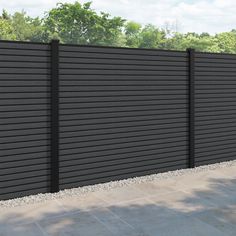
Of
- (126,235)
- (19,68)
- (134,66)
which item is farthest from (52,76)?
(126,235)

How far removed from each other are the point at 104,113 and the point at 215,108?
3020 millimetres

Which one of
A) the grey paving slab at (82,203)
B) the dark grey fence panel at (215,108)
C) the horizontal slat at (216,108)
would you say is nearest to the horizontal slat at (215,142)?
the dark grey fence panel at (215,108)

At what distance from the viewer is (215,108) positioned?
28.5ft

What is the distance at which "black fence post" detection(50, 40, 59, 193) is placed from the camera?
6.28 metres

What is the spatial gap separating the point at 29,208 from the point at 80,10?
75057mm

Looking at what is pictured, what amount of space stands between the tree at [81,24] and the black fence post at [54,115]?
73.2m

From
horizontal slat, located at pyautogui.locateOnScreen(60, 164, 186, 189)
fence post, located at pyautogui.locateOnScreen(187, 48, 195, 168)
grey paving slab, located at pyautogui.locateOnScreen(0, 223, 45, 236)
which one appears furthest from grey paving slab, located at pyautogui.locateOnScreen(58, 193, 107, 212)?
fence post, located at pyautogui.locateOnScreen(187, 48, 195, 168)

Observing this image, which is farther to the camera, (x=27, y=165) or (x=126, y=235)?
(x=27, y=165)

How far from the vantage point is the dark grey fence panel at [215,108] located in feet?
27.5

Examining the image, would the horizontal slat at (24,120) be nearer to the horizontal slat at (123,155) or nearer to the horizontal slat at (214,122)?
the horizontal slat at (123,155)

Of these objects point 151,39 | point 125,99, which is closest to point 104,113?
point 125,99

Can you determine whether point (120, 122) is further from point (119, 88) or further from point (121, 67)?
point (121, 67)

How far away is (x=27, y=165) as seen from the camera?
20.2 feet

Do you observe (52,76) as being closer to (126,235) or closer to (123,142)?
(123,142)
